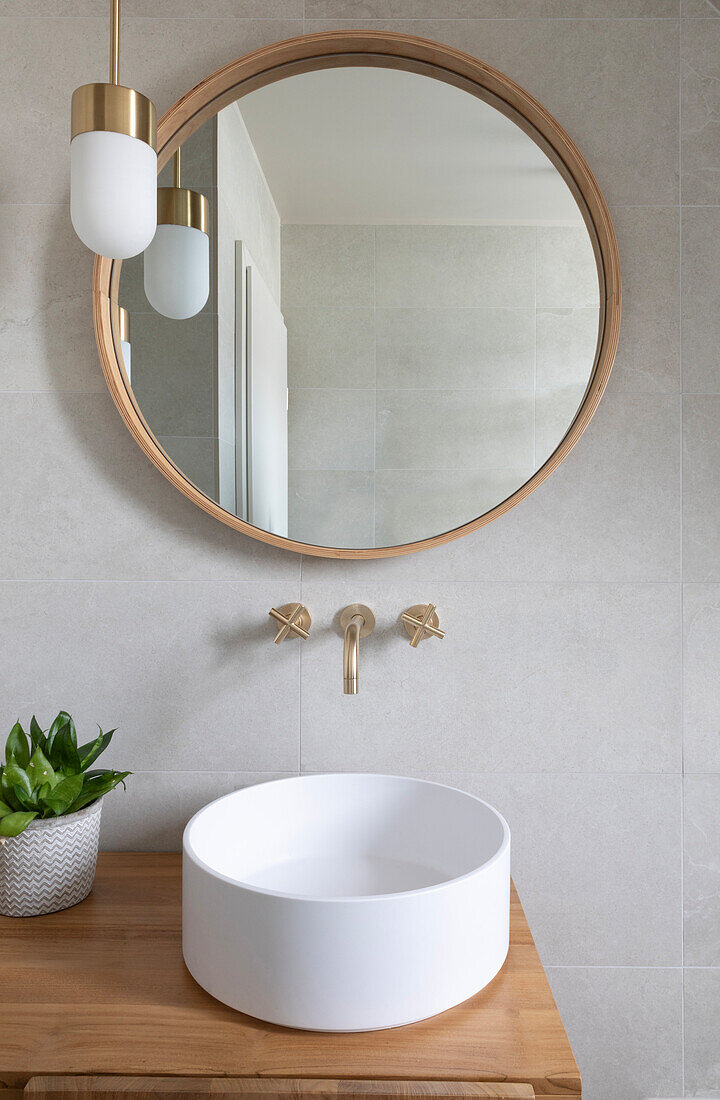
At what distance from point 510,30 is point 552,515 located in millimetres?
789

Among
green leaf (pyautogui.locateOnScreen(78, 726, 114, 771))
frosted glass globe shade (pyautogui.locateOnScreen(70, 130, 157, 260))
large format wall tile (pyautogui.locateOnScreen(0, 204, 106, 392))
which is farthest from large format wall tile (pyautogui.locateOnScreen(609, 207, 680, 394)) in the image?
green leaf (pyautogui.locateOnScreen(78, 726, 114, 771))

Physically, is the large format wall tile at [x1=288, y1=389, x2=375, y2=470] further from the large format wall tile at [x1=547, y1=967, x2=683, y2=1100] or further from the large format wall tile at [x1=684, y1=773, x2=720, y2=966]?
the large format wall tile at [x1=547, y1=967, x2=683, y2=1100]

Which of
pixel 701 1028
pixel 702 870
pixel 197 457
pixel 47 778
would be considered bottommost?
pixel 701 1028

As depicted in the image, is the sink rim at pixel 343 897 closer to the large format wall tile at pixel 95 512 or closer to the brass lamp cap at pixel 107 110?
the large format wall tile at pixel 95 512

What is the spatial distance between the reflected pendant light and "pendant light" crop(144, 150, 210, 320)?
5 cm

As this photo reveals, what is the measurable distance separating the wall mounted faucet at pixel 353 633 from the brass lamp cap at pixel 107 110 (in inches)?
28.5

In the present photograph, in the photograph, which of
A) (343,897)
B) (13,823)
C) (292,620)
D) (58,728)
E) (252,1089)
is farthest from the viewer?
(292,620)

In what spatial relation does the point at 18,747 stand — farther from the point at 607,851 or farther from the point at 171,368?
the point at 607,851

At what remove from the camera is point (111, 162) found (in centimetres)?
91

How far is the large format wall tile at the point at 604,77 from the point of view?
49.1 inches

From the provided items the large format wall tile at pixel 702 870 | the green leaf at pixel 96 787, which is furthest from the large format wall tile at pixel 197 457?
the large format wall tile at pixel 702 870

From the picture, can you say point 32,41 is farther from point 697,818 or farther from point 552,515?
point 697,818

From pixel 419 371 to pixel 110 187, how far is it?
1.77ft

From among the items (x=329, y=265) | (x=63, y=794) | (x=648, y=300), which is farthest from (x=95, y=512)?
(x=648, y=300)
